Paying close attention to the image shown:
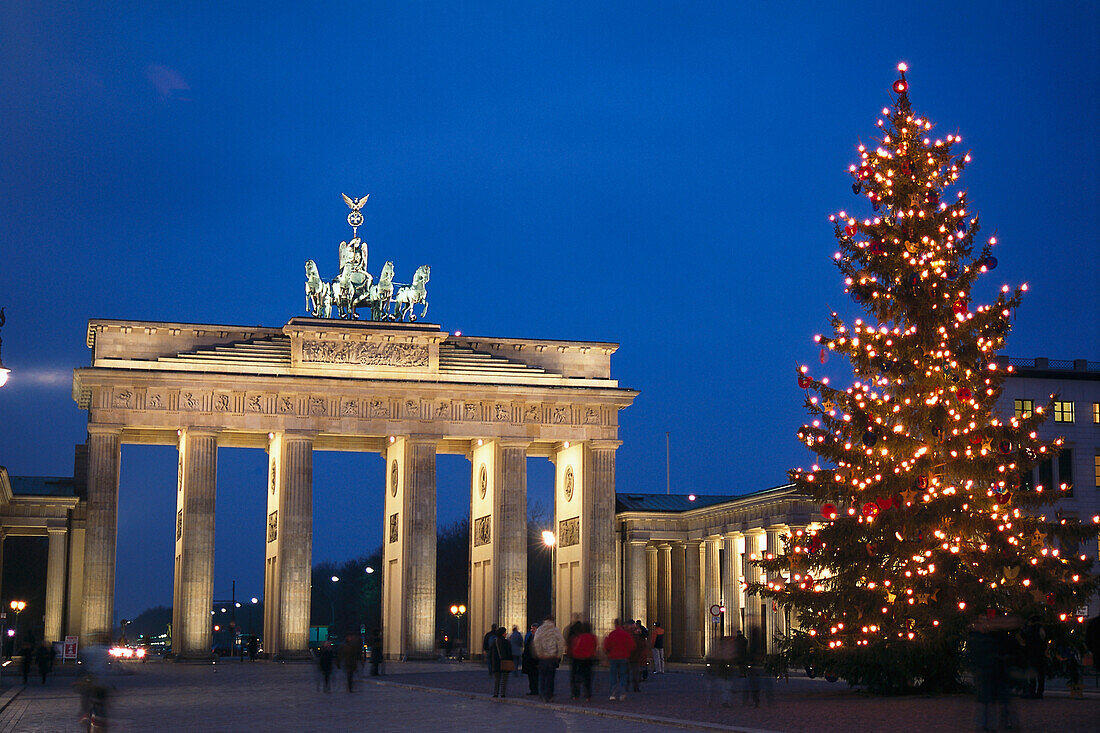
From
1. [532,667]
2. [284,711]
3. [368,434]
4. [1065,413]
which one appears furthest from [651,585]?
[284,711]

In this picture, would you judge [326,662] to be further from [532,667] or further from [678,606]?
[678,606]

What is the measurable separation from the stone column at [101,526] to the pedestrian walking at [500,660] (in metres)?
33.2

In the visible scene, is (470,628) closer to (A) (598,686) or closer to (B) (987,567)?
(A) (598,686)

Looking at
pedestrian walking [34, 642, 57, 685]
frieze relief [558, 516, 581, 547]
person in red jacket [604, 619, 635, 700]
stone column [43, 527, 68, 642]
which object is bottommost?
pedestrian walking [34, 642, 57, 685]

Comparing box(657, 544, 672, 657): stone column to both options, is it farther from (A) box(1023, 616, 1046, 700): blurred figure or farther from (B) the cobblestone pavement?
(A) box(1023, 616, 1046, 700): blurred figure

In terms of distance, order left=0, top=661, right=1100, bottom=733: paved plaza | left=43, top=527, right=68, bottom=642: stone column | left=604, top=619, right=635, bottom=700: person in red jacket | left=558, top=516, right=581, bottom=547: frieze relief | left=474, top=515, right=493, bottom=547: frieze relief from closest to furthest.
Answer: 1. left=0, top=661, right=1100, bottom=733: paved plaza
2. left=604, top=619, right=635, bottom=700: person in red jacket
3. left=43, top=527, right=68, bottom=642: stone column
4. left=474, top=515, right=493, bottom=547: frieze relief
5. left=558, top=516, right=581, bottom=547: frieze relief

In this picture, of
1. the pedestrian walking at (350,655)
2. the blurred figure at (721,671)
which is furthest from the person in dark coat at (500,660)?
the blurred figure at (721,671)

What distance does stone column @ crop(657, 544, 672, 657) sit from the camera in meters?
76.5

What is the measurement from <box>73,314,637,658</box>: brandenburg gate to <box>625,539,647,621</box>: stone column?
298cm

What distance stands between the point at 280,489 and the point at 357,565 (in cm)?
10843

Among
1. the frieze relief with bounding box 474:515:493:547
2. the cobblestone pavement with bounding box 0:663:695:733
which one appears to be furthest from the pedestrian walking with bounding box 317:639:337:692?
the frieze relief with bounding box 474:515:493:547

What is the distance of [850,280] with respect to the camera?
31969 mm

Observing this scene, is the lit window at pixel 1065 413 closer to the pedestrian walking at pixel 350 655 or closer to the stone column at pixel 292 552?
the stone column at pixel 292 552

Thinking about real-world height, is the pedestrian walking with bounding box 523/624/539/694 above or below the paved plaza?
above
